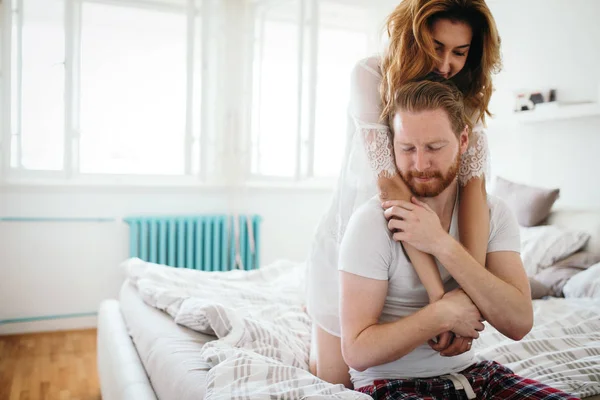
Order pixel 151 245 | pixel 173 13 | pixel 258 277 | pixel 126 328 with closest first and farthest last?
pixel 126 328
pixel 258 277
pixel 151 245
pixel 173 13

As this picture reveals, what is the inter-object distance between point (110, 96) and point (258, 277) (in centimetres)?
206

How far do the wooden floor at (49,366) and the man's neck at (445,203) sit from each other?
1.98 m

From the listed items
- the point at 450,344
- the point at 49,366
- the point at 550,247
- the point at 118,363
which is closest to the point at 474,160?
the point at 450,344

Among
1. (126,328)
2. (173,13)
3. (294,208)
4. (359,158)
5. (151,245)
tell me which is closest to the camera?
(359,158)

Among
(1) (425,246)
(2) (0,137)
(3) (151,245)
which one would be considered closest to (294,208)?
(3) (151,245)

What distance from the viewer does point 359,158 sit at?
1387mm

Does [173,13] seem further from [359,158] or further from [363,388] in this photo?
[363,388]

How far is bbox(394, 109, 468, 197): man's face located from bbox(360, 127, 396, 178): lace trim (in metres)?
0.04

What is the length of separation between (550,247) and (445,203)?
4.84 ft

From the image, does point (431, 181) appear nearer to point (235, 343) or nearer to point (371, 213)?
point (371, 213)

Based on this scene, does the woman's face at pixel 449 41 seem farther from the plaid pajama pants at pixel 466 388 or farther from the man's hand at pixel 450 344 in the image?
the plaid pajama pants at pixel 466 388

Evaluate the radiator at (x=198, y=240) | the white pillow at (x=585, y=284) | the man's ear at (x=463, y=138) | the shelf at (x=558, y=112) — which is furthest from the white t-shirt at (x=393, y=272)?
the radiator at (x=198, y=240)

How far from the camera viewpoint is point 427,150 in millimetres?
1104

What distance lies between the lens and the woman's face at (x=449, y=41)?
47.1 inches
